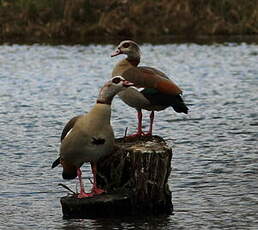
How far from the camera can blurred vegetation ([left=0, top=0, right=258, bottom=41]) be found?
51.0 meters

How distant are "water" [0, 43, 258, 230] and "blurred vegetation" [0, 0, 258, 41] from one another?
11591mm

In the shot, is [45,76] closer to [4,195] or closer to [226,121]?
[226,121]

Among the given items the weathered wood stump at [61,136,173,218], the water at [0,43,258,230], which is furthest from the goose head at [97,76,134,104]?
the water at [0,43,258,230]

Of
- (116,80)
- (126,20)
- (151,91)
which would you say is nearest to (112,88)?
(116,80)

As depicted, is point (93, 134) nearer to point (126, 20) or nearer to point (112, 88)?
point (112, 88)

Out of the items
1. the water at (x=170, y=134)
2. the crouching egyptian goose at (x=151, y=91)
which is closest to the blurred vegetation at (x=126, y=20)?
the water at (x=170, y=134)

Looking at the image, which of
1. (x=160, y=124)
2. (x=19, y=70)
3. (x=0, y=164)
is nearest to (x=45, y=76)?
(x=19, y=70)

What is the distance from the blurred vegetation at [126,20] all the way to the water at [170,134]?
11591 millimetres

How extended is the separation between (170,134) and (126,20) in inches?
1323

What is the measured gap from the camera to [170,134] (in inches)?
738

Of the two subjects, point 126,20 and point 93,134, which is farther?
point 126,20

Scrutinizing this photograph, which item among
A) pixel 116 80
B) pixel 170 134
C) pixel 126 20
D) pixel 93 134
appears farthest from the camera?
pixel 126 20

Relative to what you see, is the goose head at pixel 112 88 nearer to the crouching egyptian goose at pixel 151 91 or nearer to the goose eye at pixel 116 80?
the goose eye at pixel 116 80

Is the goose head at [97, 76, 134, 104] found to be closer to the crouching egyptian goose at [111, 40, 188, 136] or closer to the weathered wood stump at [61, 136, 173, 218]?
the weathered wood stump at [61, 136, 173, 218]
